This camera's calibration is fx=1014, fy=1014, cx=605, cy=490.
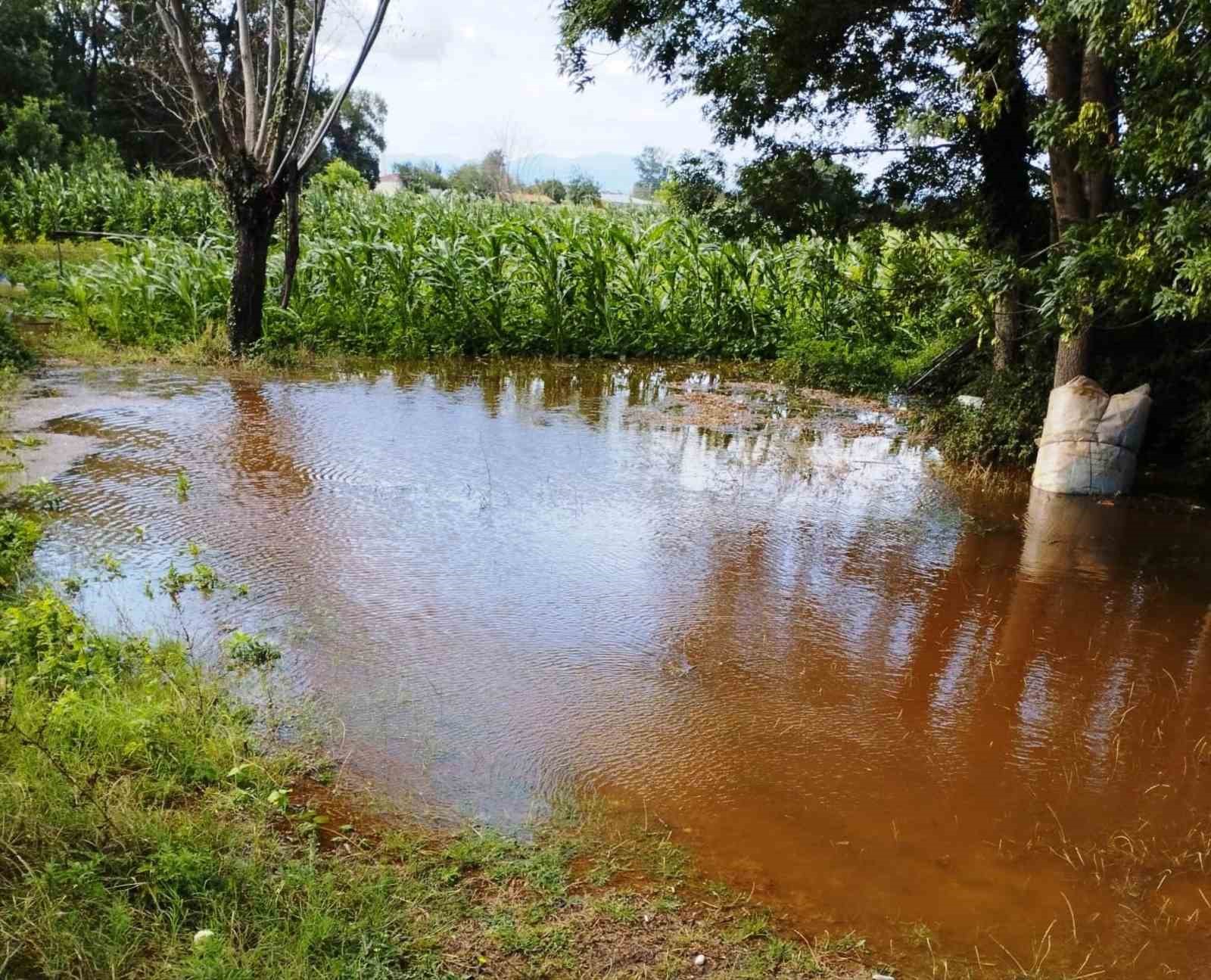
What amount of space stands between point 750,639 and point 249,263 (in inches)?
276

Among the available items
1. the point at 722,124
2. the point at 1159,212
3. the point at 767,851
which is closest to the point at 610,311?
the point at 722,124

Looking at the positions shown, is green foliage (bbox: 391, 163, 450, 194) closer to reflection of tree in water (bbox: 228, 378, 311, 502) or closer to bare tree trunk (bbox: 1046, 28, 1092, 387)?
reflection of tree in water (bbox: 228, 378, 311, 502)

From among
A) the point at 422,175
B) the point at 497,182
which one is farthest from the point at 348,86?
the point at 422,175

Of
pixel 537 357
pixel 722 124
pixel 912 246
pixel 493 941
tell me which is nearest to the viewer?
pixel 493 941

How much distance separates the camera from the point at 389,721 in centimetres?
364

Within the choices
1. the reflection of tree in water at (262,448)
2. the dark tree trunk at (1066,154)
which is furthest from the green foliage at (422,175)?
the dark tree trunk at (1066,154)

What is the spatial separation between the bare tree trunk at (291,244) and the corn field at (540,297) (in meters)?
0.22

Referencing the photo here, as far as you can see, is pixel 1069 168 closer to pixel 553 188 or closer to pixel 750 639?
pixel 750 639

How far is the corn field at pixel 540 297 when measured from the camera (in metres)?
10.4

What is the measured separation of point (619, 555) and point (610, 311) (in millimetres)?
6423

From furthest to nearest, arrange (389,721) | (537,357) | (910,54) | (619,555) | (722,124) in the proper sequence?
(537,357) < (722,124) < (910,54) < (619,555) < (389,721)

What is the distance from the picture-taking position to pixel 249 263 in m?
9.57

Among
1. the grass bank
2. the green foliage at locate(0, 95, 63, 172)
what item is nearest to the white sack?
the grass bank

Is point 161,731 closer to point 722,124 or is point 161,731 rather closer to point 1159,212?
point 1159,212
